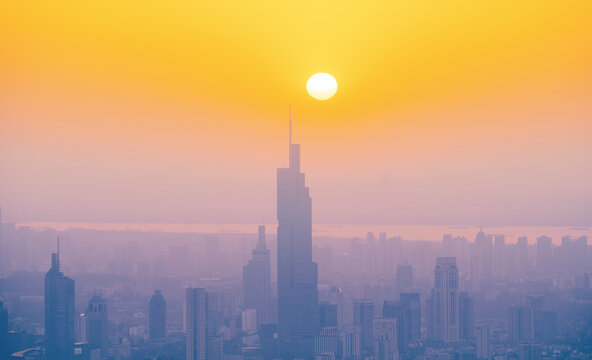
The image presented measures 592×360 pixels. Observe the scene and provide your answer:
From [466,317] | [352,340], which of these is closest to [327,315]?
[352,340]

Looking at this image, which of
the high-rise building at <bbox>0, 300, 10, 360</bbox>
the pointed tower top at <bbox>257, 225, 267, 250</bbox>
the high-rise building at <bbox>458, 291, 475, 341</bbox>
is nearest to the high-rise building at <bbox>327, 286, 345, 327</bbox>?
the pointed tower top at <bbox>257, 225, 267, 250</bbox>

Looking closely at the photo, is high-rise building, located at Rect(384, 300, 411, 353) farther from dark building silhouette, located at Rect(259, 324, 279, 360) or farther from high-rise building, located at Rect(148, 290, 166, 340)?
high-rise building, located at Rect(148, 290, 166, 340)

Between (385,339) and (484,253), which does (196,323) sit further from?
(484,253)

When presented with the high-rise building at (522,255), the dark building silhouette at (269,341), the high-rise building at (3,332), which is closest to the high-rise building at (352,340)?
the dark building silhouette at (269,341)

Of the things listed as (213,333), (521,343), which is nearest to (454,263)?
(521,343)

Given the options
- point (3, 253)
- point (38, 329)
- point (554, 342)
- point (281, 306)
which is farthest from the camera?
point (281, 306)

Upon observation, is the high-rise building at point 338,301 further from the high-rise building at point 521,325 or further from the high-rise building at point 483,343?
the high-rise building at point 521,325

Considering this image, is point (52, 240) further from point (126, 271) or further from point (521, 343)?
point (521, 343)
